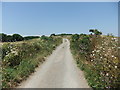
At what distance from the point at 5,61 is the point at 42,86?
4343mm

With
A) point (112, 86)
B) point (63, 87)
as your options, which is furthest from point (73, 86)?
point (112, 86)

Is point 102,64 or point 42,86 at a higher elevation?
point 102,64

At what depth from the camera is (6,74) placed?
1027cm

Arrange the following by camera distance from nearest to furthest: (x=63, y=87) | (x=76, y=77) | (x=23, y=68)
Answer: (x=63, y=87), (x=76, y=77), (x=23, y=68)

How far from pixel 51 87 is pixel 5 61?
4.73m

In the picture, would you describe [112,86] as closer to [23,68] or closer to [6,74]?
[6,74]

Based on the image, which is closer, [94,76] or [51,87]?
[51,87]

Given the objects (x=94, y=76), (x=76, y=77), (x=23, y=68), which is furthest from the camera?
(x=23, y=68)

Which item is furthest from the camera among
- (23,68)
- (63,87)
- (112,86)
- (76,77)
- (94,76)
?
(23,68)

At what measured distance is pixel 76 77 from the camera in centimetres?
1121

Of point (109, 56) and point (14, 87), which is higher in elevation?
point (109, 56)

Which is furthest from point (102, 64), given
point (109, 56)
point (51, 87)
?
point (51, 87)

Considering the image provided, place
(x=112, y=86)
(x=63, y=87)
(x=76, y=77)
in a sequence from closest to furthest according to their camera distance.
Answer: (x=112, y=86), (x=63, y=87), (x=76, y=77)

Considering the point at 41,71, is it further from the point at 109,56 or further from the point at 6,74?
the point at 109,56
